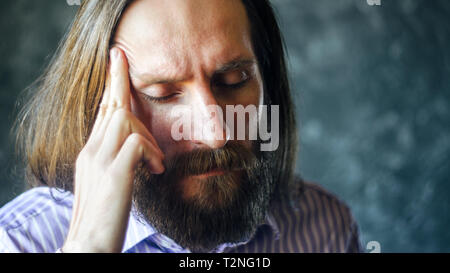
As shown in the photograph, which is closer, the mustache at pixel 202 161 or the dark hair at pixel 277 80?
the mustache at pixel 202 161

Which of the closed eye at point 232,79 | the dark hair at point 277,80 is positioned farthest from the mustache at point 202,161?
the dark hair at point 277,80

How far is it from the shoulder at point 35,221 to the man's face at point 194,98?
18 centimetres

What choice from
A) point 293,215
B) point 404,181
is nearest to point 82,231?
point 293,215

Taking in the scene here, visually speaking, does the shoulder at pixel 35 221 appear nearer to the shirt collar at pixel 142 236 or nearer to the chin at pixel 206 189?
the shirt collar at pixel 142 236

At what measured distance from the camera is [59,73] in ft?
3.05

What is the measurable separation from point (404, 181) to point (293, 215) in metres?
0.29

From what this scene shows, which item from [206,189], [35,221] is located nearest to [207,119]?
[206,189]

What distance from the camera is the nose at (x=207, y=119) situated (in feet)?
2.67

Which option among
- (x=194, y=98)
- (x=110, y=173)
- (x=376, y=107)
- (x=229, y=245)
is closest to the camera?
(x=110, y=173)

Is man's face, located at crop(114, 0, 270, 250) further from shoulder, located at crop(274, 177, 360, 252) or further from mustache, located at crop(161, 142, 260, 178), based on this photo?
shoulder, located at crop(274, 177, 360, 252)

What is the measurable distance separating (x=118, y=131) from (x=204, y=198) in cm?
24

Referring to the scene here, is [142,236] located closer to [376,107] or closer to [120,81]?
[120,81]

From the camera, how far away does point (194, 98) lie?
0.82m

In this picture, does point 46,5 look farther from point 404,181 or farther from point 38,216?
point 404,181
